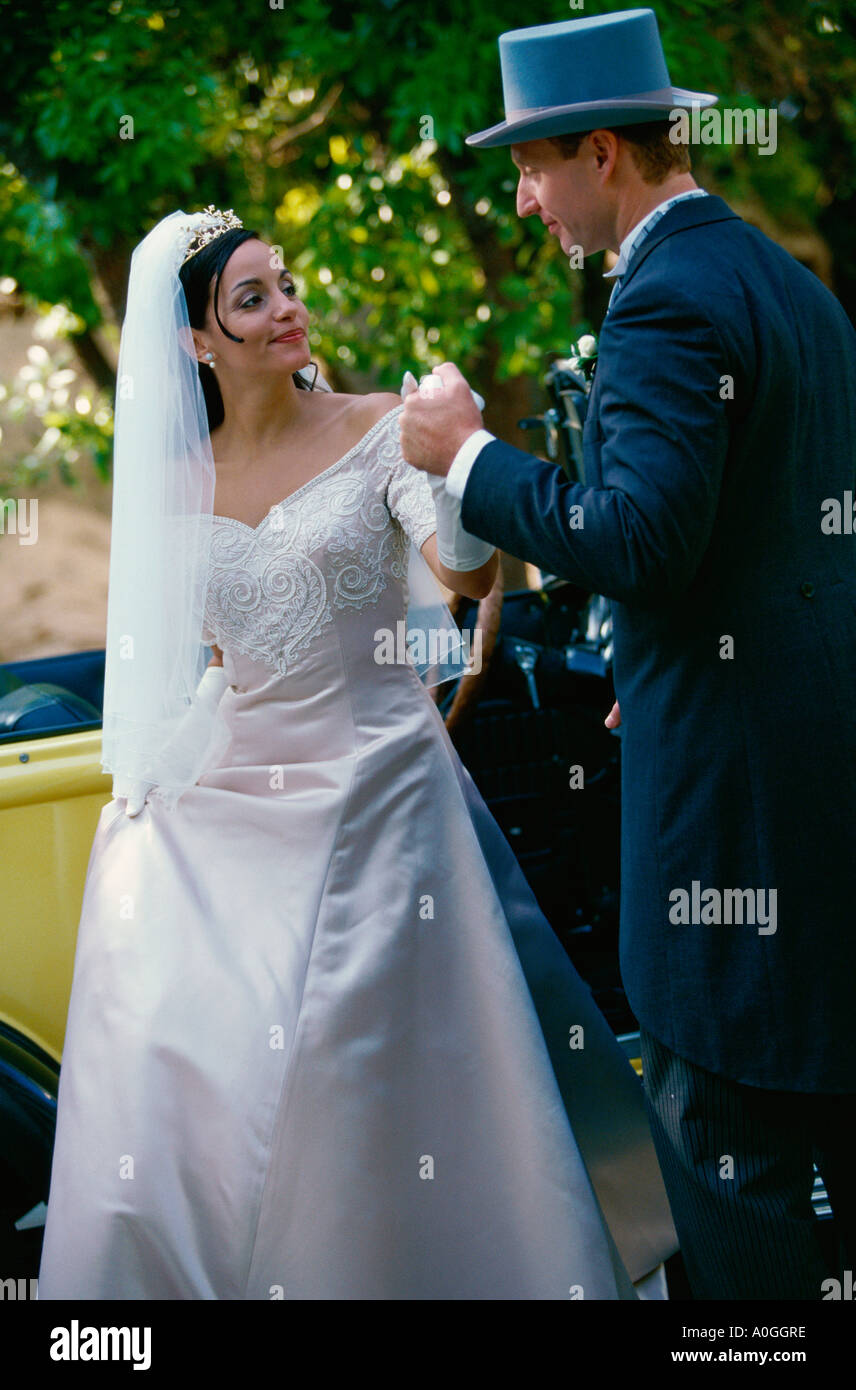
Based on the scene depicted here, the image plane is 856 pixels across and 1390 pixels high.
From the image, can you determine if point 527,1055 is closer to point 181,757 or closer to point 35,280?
point 181,757

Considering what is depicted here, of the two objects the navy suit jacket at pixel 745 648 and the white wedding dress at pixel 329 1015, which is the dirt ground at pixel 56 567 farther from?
the navy suit jacket at pixel 745 648

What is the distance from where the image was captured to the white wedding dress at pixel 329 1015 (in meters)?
2.11

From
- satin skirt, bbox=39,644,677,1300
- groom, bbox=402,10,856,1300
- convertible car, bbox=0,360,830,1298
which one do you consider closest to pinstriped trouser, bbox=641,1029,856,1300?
groom, bbox=402,10,856,1300

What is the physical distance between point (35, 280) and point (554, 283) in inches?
88.7

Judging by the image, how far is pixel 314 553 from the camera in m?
A: 2.42

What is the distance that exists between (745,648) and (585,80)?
2.59ft

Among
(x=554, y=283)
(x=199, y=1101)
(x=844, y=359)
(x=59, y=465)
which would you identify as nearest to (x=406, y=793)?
(x=199, y=1101)

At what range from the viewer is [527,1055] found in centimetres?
228

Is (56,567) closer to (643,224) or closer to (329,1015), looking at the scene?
(329,1015)

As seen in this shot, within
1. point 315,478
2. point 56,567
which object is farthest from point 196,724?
point 56,567

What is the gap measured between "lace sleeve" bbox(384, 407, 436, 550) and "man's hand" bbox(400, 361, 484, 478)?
535mm

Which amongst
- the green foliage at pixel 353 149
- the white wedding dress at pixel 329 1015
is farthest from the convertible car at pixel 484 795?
the green foliage at pixel 353 149

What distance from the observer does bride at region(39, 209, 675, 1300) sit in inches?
83.5

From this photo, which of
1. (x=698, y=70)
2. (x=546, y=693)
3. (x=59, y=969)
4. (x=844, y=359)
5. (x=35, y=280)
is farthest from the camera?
(x=35, y=280)
